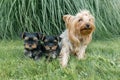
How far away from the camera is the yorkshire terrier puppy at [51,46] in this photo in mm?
6324

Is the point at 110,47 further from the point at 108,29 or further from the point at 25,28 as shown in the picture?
the point at 25,28

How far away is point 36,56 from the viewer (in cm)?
652

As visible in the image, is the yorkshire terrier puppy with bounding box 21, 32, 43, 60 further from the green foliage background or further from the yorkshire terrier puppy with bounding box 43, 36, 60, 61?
the green foliage background

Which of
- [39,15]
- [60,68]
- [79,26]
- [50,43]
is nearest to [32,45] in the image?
[50,43]

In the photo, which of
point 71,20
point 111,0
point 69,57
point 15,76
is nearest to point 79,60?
point 69,57

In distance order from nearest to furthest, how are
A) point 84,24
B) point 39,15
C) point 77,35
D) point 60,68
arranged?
point 60,68 < point 84,24 < point 77,35 < point 39,15

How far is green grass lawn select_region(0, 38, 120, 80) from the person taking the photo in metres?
5.67

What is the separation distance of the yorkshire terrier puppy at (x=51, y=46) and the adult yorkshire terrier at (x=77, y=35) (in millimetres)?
148

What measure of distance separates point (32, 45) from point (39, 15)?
2110mm

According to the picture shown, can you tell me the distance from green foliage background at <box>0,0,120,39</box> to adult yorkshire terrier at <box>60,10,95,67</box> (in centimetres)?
138

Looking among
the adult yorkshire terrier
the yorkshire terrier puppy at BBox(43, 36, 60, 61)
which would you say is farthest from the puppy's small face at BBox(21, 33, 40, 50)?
the adult yorkshire terrier

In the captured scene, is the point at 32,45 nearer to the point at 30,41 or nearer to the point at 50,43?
the point at 30,41

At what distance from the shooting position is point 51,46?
6.32 metres

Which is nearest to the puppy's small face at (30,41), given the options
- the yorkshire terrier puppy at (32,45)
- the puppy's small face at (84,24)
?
the yorkshire terrier puppy at (32,45)
